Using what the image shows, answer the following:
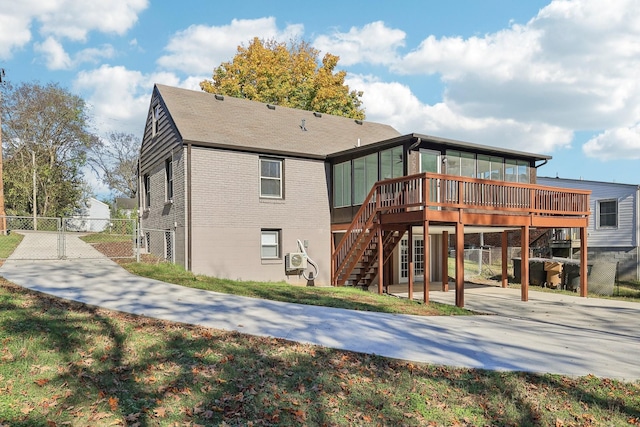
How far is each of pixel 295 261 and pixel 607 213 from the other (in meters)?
16.3

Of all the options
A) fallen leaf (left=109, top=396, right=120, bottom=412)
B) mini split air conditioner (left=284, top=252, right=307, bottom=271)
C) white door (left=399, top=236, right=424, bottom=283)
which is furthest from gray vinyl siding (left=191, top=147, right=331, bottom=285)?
fallen leaf (left=109, top=396, right=120, bottom=412)

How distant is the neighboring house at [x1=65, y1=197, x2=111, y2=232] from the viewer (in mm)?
37219

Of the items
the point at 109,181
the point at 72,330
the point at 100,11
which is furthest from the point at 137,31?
the point at 109,181

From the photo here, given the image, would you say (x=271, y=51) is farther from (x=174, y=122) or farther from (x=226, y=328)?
(x=226, y=328)

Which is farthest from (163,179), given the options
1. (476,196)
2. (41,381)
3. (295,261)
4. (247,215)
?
(41,381)

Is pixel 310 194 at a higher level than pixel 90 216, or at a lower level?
higher

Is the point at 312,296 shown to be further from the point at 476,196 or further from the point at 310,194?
the point at 310,194

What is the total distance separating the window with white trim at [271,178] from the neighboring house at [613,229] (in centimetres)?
1471

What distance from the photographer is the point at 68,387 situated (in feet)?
14.6

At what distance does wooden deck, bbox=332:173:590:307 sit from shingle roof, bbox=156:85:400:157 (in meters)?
3.90

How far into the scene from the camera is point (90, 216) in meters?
42.8

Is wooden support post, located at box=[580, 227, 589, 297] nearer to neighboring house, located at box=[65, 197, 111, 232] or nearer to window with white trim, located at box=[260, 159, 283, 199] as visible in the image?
window with white trim, located at box=[260, 159, 283, 199]

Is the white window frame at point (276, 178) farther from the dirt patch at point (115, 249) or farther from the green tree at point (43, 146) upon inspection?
the green tree at point (43, 146)

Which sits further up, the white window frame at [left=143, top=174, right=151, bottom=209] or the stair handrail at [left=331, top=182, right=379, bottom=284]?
the white window frame at [left=143, top=174, right=151, bottom=209]
